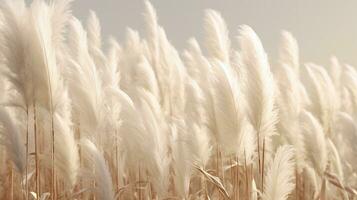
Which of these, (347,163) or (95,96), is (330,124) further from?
(95,96)

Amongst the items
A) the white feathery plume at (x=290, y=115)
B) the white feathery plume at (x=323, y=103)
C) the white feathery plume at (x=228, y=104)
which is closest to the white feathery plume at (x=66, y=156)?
the white feathery plume at (x=228, y=104)

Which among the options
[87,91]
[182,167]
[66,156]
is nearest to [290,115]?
[182,167]

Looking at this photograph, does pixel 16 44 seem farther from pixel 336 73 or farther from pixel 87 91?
pixel 336 73

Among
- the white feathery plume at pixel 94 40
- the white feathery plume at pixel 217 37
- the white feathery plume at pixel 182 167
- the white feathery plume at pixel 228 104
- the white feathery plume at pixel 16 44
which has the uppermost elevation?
the white feathery plume at pixel 94 40

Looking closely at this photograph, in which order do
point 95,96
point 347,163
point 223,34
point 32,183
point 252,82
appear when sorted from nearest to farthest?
point 252,82 < point 95,96 < point 347,163 < point 32,183 < point 223,34

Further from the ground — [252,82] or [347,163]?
[252,82]

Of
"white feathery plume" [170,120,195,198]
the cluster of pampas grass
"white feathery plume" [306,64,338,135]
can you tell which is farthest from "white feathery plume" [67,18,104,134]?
"white feathery plume" [306,64,338,135]

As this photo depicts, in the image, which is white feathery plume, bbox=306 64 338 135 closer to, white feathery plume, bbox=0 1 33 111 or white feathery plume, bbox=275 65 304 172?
white feathery plume, bbox=275 65 304 172

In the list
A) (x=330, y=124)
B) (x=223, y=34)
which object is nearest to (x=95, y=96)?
(x=223, y=34)

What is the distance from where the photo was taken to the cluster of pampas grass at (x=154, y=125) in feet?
7.04

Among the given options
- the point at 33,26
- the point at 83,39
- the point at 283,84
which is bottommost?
the point at 33,26

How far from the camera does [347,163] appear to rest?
325cm

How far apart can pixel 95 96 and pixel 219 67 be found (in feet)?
2.67

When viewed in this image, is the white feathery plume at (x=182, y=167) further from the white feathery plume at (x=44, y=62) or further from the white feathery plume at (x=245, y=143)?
the white feathery plume at (x=44, y=62)
